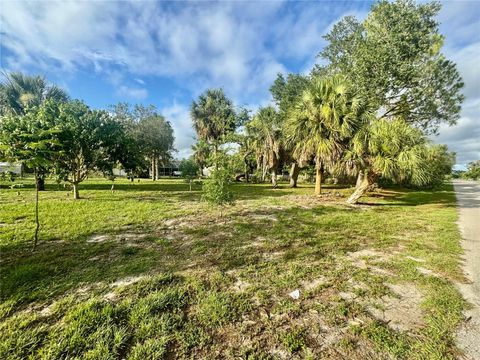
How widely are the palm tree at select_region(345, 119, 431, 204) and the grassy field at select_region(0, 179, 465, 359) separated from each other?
10.4 ft

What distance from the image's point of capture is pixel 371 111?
34.6 ft

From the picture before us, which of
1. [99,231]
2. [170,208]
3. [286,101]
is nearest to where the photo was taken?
[99,231]

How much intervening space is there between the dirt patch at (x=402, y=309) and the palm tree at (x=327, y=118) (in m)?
8.11

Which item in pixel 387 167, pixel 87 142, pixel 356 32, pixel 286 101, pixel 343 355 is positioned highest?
pixel 356 32

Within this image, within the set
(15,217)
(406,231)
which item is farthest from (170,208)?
(406,231)

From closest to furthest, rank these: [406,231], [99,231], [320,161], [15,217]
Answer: [99,231]
[406,231]
[15,217]
[320,161]

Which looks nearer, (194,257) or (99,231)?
(194,257)

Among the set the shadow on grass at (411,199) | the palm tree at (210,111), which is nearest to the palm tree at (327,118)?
the shadow on grass at (411,199)

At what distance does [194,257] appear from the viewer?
11.9ft

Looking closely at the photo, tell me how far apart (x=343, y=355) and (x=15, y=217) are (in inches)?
322

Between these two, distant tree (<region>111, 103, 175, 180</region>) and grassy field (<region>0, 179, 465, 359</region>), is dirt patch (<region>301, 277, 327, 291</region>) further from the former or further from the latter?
distant tree (<region>111, 103, 175, 180</region>)

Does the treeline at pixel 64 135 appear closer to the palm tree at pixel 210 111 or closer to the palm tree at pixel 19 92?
the palm tree at pixel 19 92

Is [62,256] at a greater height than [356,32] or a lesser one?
lesser

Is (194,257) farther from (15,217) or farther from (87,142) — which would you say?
(87,142)
